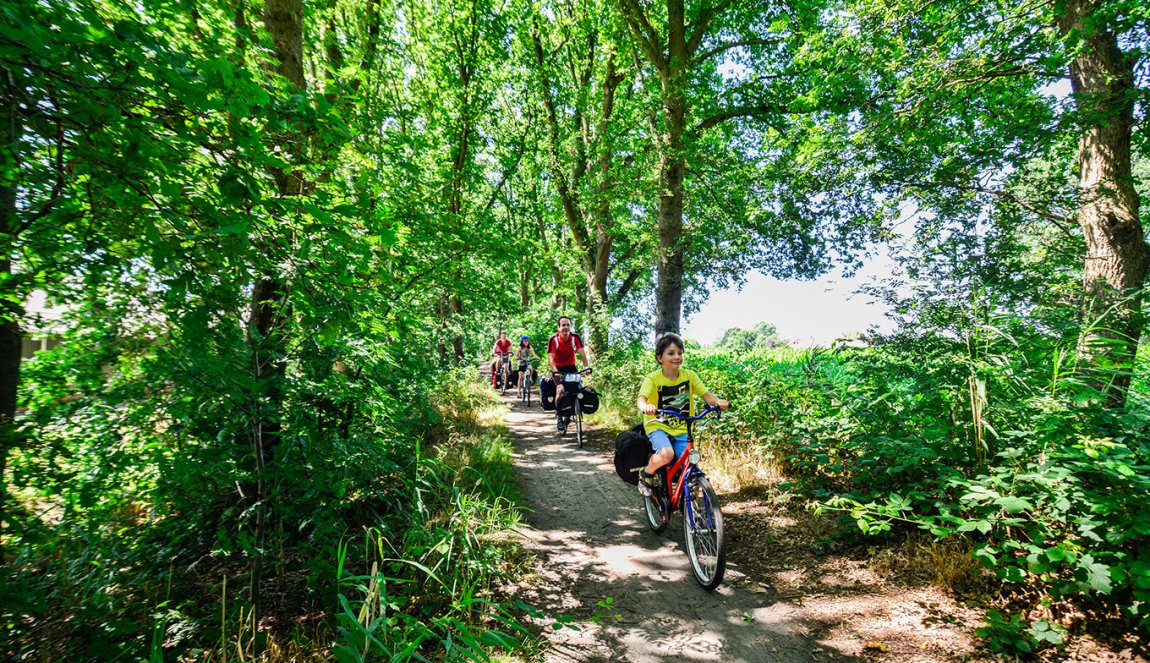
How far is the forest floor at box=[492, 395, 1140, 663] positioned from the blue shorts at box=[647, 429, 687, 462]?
42.7 inches

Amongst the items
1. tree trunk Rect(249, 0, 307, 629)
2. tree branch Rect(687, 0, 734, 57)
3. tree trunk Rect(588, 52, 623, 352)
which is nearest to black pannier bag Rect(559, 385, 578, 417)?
tree trunk Rect(588, 52, 623, 352)

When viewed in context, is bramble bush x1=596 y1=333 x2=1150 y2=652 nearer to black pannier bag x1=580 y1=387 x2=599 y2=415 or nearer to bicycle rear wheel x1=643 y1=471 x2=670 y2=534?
bicycle rear wheel x1=643 y1=471 x2=670 y2=534

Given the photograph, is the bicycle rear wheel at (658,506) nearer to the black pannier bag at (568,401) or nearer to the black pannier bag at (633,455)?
the black pannier bag at (633,455)

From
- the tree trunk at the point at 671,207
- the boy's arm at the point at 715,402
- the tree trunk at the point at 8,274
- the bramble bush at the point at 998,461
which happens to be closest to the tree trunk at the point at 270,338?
the tree trunk at the point at 8,274

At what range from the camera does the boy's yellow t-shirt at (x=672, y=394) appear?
14.1 ft

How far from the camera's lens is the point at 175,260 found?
1679 mm

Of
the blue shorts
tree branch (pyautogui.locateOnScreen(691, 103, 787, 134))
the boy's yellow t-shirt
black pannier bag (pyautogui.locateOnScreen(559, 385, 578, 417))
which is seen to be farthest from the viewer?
tree branch (pyautogui.locateOnScreen(691, 103, 787, 134))

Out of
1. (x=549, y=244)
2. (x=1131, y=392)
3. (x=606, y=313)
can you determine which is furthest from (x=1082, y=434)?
(x=549, y=244)

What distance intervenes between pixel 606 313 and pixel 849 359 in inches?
361

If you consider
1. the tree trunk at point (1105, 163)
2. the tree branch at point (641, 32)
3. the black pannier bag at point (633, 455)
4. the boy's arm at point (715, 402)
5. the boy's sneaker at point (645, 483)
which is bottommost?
the boy's sneaker at point (645, 483)

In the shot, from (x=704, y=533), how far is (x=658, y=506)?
836 mm

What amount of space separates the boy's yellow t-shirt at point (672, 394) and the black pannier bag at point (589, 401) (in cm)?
371

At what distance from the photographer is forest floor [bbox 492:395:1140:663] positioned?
113 inches

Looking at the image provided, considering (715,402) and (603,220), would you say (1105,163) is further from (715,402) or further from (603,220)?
(603,220)
